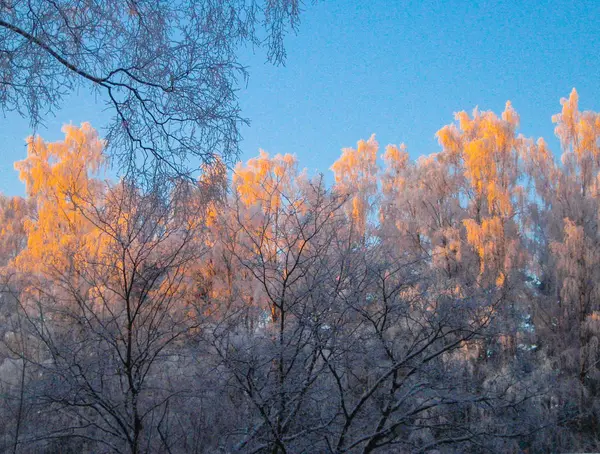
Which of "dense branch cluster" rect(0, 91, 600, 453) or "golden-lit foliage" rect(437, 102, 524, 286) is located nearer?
"dense branch cluster" rect(0, 91, 600, 453)

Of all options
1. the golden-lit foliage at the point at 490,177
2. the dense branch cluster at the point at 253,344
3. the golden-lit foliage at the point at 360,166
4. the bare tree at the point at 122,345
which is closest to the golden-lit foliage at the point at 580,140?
the golden-lit foliage at the point at 490,177

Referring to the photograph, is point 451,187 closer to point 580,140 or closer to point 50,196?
point 580,140

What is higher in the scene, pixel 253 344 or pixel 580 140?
pixel 580 140

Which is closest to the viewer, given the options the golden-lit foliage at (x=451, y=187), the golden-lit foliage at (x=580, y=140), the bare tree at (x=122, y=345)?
the bare tree at (x=122, y=345)

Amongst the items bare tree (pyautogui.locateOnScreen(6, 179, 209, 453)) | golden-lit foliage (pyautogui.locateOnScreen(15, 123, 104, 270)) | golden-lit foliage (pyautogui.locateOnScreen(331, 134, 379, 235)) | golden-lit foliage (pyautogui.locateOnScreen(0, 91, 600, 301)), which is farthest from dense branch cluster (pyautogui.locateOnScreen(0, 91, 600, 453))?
golden-lit foliage (pyautogui.locateOnScreen(331, 134, 379, 235))

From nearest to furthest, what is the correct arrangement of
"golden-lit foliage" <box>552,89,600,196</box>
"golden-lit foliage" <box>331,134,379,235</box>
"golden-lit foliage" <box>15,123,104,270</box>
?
1. "golden-lit foliage" <box>15,123,104,270</box>
2. "golden-lit foliage" <box>552,89,600,196</box>
3. "golden-lit foliage" <box>331,134,379,235</box>

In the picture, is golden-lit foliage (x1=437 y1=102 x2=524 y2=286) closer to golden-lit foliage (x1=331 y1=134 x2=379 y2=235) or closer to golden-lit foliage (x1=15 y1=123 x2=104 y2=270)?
golden-lit foliage (x1=331 y1=134 x2=379 y2=235)

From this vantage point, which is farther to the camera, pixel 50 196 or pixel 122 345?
pixel 50 196

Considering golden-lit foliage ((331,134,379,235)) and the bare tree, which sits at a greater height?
golden-lit foliage ((331,134,379,235))

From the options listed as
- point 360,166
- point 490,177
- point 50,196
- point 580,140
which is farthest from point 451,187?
point 50,196

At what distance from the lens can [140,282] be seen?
434 centimetres

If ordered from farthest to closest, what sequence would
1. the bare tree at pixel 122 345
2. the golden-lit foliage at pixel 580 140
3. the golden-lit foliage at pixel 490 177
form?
the golden-lit foliage at pixel 580 140, the golden-lit foliage at pixel 490 177, the bare tree at pixel 122 345

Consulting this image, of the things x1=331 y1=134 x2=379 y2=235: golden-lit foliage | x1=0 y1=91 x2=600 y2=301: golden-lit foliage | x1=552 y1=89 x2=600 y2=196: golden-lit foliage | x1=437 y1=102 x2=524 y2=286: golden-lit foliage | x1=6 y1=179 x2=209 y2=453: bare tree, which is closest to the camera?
x1=6 y1=179 x2=209 y2=453: bare tree

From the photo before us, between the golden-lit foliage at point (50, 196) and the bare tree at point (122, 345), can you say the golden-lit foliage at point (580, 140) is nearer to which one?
the golden-lit foliage at point (50, 196)
